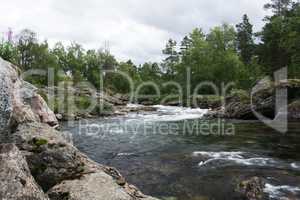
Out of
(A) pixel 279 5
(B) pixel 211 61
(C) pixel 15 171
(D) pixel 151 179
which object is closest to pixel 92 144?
(D) pixel 151 179

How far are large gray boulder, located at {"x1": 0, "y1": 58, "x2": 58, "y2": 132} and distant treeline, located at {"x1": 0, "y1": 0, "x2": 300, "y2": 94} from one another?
3.28 m

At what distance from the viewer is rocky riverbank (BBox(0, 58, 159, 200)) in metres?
4.27

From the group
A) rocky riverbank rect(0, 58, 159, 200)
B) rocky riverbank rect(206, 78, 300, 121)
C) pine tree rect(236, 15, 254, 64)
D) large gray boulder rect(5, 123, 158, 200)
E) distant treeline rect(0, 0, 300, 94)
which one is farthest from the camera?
pine tree rect(236, 15, 254, 64)

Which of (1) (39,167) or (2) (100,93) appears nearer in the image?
(1) (39,167)

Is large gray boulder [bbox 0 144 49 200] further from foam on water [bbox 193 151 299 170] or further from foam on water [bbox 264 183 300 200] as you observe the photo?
foam on water [bbox 193 151 299 170]

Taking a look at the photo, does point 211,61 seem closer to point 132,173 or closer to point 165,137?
point 165,137

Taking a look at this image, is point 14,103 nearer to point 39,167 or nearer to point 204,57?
point 39,167

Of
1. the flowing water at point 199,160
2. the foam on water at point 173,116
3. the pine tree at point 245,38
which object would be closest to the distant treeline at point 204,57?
the pine tree at point 245,38

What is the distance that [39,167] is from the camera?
5.73 meters

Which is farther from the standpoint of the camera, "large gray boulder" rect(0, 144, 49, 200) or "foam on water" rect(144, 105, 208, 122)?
"foam on water" rect(144, 105, 208, 122)

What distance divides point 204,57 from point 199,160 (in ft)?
174

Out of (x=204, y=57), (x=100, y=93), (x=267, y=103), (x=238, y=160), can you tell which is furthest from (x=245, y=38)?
(x=238, y=160)

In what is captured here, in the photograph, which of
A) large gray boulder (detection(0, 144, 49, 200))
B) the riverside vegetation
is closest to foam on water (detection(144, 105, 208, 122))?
the riverside vegetation

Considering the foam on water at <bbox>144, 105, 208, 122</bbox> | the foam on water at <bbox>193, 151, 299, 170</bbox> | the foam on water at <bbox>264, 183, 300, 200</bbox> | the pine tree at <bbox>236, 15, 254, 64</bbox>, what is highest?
the pine tree at <bbox>236, 15, 254, 64</bbox>
